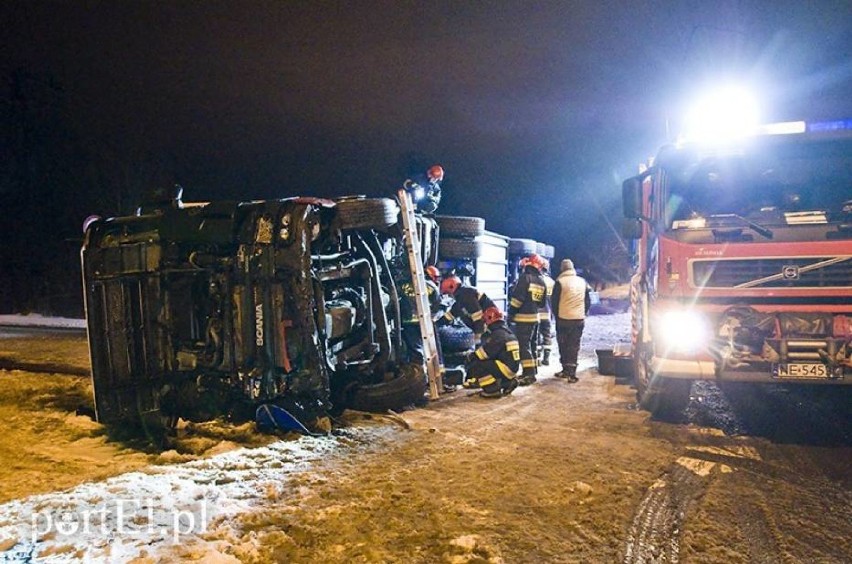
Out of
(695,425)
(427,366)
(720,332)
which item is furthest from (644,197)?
(427,366)

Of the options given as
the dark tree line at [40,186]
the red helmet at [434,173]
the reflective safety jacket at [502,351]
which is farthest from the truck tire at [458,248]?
the dark tree line at [40,186]

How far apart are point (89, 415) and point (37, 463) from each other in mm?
1550

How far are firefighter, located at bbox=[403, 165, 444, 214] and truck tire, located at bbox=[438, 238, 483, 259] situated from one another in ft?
1.53

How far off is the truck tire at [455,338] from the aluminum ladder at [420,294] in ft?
2.96

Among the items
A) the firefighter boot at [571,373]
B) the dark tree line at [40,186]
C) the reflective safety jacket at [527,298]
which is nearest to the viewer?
the reflective safety jacket at [527,298]

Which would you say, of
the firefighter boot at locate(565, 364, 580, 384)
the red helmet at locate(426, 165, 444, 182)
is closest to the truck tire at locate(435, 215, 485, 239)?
the red helmet at locate(426, 165, 444, 182)

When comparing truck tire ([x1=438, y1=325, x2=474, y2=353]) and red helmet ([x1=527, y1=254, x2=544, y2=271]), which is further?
red helmet ([x1=527, y1=254, x2=544, y2=271])

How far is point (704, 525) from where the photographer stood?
136 inches

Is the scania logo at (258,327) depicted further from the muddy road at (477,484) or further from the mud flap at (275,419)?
A: the muddy road at (477,484)

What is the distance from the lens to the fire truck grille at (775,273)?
488 cm

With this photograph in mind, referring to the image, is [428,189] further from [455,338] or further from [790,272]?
[790,272]

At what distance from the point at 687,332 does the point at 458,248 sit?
3434 millimetres

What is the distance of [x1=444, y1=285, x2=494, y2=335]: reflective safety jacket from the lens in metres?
7.02

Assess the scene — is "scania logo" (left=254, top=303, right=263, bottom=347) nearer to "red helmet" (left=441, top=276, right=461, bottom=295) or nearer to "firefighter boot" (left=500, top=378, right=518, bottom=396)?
"red helmet" (left=441, top=276, right=461, bottom=295)
